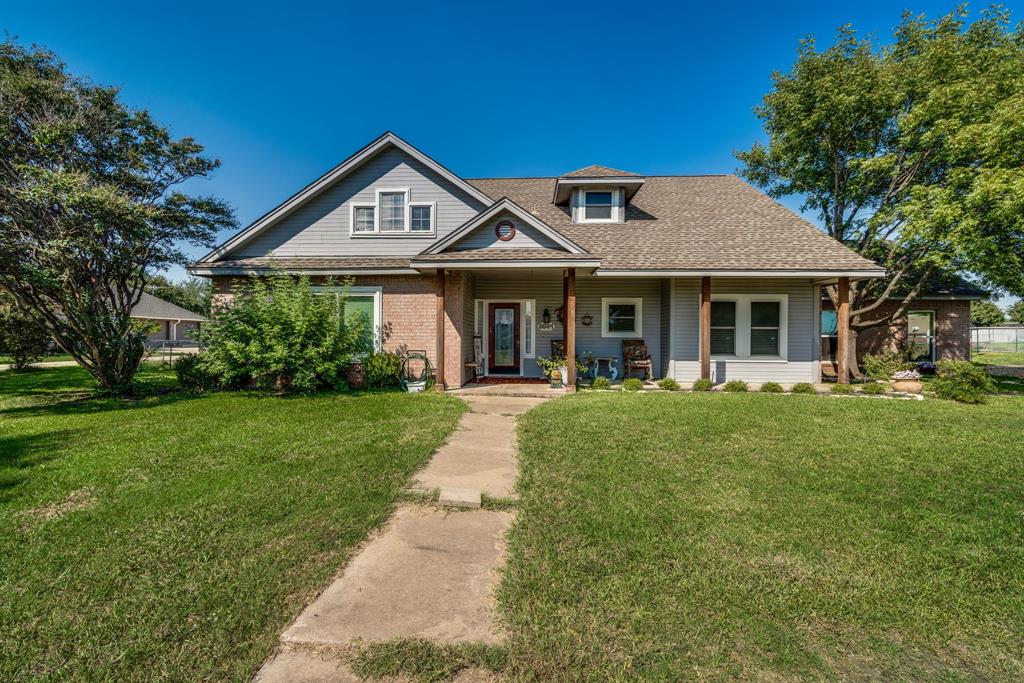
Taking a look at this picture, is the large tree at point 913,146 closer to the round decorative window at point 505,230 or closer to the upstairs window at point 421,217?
the round decorative window at point 505,230

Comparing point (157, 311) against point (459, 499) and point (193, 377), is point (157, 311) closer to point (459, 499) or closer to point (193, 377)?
point (193, 377)

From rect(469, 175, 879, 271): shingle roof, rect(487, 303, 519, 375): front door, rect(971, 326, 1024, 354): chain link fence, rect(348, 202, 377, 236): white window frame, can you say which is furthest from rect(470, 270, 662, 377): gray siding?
rect(971, 326, 1024, 354): chain link fence

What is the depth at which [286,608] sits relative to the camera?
2670mm

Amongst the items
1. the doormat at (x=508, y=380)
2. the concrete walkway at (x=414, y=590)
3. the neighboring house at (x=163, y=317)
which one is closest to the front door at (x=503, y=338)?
the doormat at (x=508, y=380)

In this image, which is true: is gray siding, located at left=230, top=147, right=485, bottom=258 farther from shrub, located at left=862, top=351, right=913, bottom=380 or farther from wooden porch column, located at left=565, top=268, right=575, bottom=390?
shrub, located at left=862, top=351, right=913, bottom=380

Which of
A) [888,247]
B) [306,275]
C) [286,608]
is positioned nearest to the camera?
[286,608]

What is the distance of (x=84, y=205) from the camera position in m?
8.87

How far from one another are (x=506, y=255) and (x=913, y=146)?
13881 mm

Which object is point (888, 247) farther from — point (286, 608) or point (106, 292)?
point (106, 292)

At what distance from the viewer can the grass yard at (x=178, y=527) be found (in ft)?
7.66

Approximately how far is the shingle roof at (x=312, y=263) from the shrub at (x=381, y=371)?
2.38m

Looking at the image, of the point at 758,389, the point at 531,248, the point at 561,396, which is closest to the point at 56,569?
the point at 561,396

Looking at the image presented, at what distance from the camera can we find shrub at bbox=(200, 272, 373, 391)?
973cm

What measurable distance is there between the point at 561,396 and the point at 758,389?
558 cm
